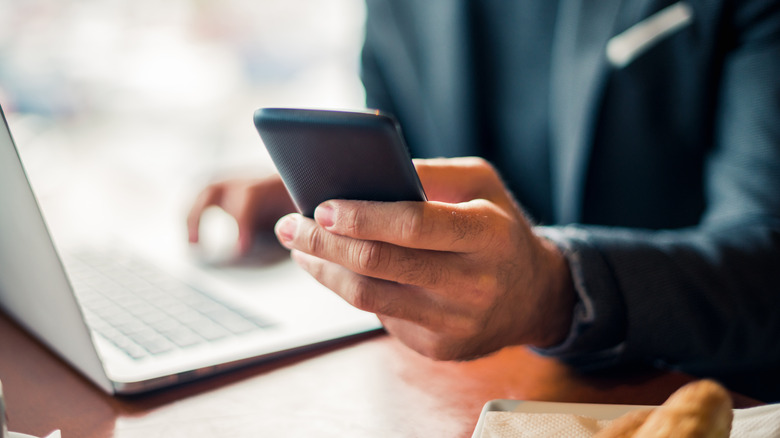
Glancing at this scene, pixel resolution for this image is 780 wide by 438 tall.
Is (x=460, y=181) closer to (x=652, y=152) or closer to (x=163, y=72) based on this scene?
(x=652, y=152)

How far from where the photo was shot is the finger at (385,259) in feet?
0.87

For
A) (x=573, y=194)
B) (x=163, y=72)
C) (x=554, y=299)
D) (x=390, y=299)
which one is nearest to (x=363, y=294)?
(x=390, y=299)

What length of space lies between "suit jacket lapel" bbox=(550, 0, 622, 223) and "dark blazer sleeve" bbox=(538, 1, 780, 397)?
128 millimetres

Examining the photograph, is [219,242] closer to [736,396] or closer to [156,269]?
[156,269]

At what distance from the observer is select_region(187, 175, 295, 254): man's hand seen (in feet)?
1.89

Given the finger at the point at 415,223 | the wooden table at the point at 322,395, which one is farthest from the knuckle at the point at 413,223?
the wooden table at the point at 322,395

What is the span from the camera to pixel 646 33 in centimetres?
56

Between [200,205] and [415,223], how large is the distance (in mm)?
419

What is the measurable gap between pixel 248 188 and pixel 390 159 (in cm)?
41

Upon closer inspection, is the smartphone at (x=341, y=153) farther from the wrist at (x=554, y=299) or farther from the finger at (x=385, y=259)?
the wrist at (x=554, y=299)

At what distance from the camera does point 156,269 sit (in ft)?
1.64

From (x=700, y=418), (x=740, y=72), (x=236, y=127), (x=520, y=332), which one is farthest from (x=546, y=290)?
(x=236, y=127)

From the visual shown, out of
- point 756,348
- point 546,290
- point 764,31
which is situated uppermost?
point 764,31

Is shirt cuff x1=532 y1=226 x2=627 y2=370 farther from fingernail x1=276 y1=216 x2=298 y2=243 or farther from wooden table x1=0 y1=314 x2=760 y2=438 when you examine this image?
fingernail x1=276 y1=216 x2=298 y2=243
